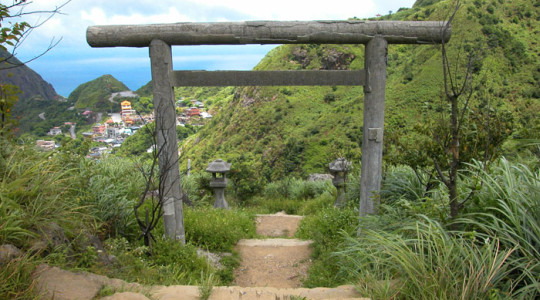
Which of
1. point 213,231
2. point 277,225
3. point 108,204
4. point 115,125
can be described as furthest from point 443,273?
point 115,125

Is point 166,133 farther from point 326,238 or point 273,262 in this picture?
point 326,238

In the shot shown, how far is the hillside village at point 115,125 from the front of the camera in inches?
192

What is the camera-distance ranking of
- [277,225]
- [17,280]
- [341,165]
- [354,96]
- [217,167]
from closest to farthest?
[17,280] < [277,225] < [341,165] < [217,167] < [354,96]

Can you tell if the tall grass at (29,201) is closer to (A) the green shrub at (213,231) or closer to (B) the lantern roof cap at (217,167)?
(A) the green shrub at (213,231)

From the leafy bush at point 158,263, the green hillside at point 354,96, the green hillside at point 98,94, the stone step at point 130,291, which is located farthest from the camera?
the green hillside at point 98,94

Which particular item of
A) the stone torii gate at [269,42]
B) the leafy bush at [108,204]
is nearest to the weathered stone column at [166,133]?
the stone torii gate at [269,42]

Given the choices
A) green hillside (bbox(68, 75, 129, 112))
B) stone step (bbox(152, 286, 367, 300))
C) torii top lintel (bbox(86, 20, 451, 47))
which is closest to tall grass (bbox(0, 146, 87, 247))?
stone step (bbox(152, 286, 367, 300))

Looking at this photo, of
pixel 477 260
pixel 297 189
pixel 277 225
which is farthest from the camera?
pixel 297 189

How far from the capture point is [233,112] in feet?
124

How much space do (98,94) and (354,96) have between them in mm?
27626

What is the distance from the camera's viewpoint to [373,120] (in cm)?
438

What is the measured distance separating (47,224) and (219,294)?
1705mm

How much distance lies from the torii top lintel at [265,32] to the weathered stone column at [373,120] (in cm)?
20

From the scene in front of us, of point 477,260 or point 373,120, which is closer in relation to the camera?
point 477,260
